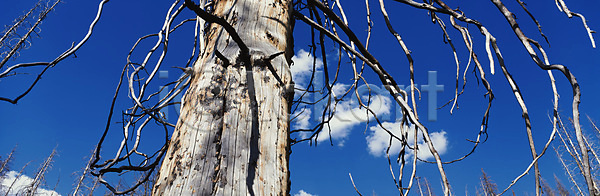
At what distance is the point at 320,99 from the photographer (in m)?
1.43

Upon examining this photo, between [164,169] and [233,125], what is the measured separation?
0.18m

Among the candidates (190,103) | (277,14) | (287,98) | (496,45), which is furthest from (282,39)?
(496,45)

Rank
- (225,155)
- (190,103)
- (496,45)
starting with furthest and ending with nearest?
(496,45) < (190,103) < (225,155)

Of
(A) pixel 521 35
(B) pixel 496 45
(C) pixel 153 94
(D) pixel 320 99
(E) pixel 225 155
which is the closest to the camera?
(E) pixel 225 155

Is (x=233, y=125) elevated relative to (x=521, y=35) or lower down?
lower down

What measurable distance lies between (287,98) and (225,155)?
25cm

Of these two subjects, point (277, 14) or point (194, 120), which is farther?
point (277, 14)

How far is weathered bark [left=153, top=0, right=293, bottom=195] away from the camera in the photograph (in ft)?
2.15

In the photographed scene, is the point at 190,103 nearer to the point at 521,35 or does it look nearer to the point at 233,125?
the point at 233,125

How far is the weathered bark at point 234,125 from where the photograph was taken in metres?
0.66

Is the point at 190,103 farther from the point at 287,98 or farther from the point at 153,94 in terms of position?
the point at 153,94

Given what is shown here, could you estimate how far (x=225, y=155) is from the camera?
68cm

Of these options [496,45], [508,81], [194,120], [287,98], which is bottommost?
[194,120]

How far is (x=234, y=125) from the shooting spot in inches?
28.5
